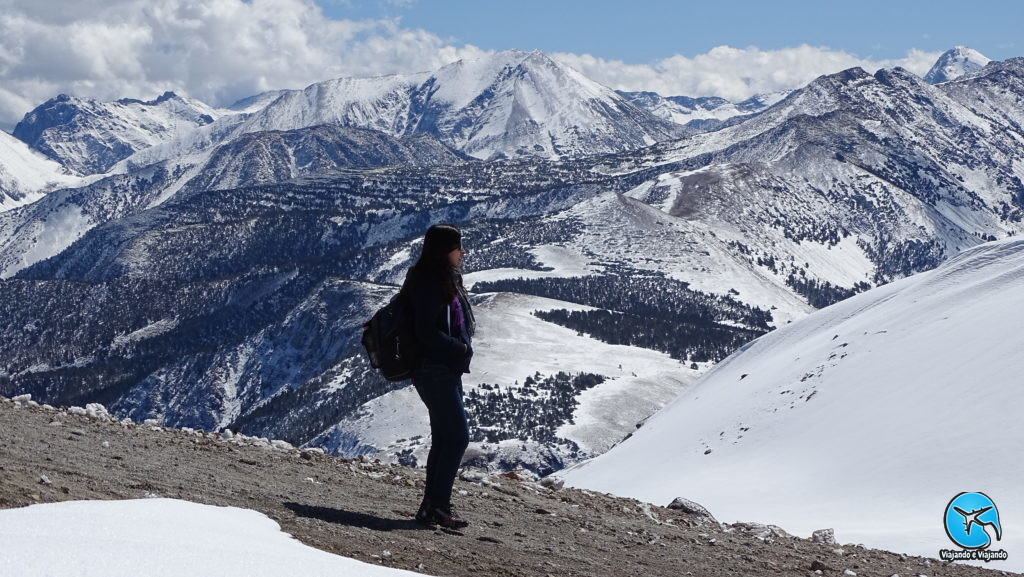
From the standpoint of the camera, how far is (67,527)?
9.72 meters

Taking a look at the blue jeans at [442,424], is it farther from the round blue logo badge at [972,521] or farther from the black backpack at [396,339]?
the round blue logo badge at [972,521]

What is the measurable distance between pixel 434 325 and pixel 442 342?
0.83 feet

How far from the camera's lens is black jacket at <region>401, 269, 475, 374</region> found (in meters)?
13.0

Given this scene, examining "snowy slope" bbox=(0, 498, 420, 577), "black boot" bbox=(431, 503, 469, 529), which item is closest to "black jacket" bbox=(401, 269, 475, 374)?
"black boot" bbox=(431, 503, 469, 529)

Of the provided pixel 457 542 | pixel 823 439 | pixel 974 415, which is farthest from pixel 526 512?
pixel 823 439

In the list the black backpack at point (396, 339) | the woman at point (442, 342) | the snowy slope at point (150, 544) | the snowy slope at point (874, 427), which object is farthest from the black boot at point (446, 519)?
the snowy slope at point (874, 427)

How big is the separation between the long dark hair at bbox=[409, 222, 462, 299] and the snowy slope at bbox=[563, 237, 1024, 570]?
11.9m

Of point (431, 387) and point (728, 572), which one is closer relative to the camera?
point (431, 387)

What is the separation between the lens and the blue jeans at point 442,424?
1325 cm

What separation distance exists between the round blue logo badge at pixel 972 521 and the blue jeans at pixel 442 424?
11920 mm

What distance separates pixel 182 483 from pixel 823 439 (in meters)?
28.1

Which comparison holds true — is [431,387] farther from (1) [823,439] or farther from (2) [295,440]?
(2) [295,440]

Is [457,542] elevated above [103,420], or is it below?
below

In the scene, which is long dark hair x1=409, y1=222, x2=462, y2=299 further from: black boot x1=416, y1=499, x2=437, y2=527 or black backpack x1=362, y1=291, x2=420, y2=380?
Result: black boot x1=416, y1=499, x2=437, y2=527
